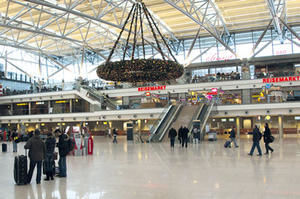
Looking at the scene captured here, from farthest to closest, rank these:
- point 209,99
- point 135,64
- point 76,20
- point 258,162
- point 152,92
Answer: point 152,92
point 76,20
point 209,99
point 258,162
point 135,64

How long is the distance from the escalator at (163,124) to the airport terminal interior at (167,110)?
0.31ft

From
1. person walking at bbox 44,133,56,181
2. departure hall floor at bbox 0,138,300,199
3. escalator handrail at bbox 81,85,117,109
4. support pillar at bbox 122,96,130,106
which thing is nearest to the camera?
departure hall floor at bbox 0,138,300,199

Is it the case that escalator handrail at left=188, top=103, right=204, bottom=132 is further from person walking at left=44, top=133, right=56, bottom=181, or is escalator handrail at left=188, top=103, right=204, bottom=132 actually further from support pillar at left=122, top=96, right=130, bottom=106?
person walking at left=44, top=133, right=56, bottom=181

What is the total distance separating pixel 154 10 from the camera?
3472 centimetres

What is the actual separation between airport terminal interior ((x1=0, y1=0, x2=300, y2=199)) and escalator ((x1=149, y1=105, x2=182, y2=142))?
0.31ft

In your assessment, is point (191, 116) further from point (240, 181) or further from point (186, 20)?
point (240, 181)

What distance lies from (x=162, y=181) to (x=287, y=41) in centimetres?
3912

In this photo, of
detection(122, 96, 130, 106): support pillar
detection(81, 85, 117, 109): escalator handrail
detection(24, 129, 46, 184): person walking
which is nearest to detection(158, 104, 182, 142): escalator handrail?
detection(81, 85, 117, 109): escalator handrail

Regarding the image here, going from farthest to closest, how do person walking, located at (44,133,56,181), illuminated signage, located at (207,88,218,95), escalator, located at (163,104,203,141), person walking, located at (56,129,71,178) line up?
illuminated signage, located at (207,88,218,95) → escalator, located at (163,104,203,141) → person walking, located at (56,129,71,178) → person walking, located at (44,133,56,181)

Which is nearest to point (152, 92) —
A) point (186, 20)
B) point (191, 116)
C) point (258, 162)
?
point (186, 20)

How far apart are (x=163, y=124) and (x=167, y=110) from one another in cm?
240

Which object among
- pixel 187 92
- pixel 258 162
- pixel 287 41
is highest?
pixel 287 41

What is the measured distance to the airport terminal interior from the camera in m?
8.78

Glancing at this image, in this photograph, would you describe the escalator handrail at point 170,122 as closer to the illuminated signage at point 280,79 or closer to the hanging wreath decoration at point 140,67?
the illuminated signage at point 280,79
